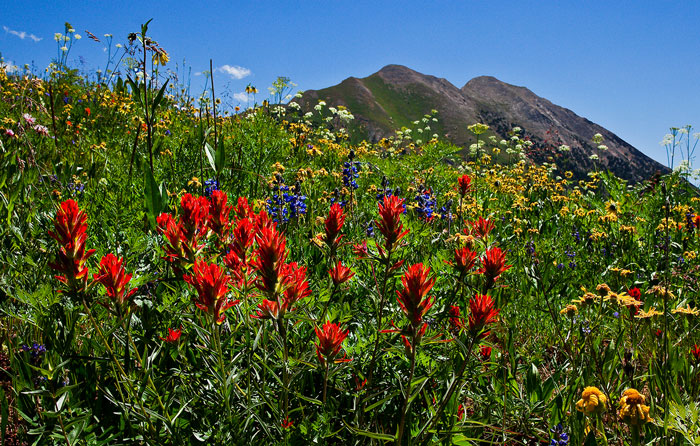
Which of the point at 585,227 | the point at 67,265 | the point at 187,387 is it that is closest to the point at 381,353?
the point at 187,387

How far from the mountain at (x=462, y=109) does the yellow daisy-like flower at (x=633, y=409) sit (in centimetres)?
11380

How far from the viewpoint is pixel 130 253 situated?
1.94 metres

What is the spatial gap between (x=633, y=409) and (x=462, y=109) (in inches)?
6315

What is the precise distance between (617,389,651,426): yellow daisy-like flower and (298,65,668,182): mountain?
114 meters

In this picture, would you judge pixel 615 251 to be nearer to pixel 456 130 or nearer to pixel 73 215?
pixel 73 215

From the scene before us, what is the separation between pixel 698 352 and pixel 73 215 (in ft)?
7.10

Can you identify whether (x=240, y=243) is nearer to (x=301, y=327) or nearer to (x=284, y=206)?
(x=301, y=327)

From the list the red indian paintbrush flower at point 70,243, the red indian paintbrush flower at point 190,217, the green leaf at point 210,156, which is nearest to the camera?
the red indian paintbrush flower at point 70,243

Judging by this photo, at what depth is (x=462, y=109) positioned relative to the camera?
150 meters

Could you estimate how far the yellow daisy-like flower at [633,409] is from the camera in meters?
1.03

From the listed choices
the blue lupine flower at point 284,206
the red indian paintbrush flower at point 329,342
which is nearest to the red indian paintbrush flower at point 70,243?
the red indian paintbrush flower at point 329,342

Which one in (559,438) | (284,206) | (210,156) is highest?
(210,156)

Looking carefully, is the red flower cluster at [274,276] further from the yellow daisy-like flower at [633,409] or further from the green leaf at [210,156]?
the green leaf at [210,156]

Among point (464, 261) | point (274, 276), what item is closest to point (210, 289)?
point (274, 276)
